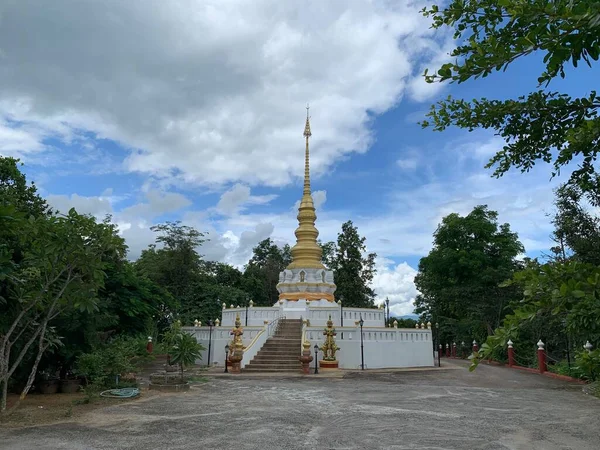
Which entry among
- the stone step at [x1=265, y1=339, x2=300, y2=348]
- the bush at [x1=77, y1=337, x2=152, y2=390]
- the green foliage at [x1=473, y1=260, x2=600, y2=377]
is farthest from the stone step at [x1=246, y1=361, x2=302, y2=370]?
the green foliage at [x1=473, y1=260, x2=600, y2=377]

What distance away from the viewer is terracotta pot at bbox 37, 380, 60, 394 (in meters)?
11.4

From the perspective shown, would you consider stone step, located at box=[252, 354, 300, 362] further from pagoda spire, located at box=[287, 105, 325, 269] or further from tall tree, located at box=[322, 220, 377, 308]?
tall tree, located at box=[322, 220, 377, 308]

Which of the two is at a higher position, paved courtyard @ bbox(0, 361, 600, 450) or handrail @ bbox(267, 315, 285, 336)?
handrail @ bbox(267, 315, 285, 336)

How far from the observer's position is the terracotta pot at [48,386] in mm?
11430

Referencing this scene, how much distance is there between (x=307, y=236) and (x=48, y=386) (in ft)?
65.6

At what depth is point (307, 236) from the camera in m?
30.2

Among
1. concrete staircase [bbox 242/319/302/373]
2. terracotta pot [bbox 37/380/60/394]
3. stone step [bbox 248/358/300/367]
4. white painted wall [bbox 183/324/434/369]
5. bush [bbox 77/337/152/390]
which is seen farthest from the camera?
white painted wall [bbox 183/324/434/369]

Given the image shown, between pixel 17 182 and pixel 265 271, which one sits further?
pixel 265 271

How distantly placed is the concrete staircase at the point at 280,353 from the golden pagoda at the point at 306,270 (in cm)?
479

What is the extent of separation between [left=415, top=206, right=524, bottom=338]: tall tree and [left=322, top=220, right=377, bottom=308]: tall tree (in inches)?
263

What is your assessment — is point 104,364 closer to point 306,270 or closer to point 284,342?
point 284,342

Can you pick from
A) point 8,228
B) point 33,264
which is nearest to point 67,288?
point 33,264

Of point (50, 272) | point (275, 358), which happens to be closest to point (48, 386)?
point (50, 272)

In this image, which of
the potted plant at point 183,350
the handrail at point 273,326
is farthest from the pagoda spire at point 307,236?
the potted plant at point 183,350
